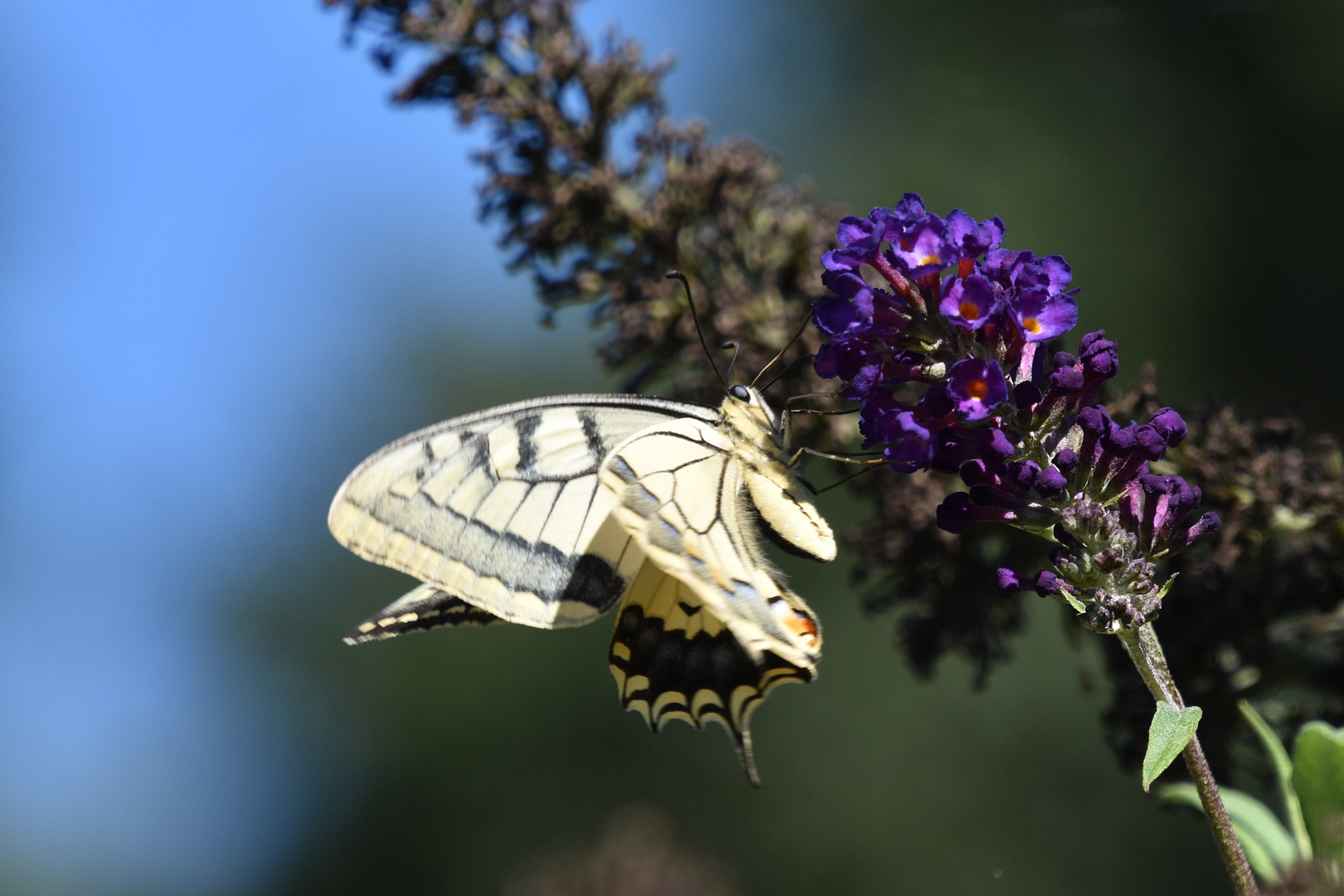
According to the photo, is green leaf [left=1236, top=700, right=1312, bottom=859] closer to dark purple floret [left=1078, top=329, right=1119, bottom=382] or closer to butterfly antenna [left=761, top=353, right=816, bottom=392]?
dark purple floret [left=1078, top=329, right=1119, bottom=382]

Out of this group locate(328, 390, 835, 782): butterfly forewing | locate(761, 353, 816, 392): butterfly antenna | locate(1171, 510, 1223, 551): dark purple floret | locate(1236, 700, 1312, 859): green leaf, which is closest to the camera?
locate(1171, 510, 1223, 551): dark purple floret

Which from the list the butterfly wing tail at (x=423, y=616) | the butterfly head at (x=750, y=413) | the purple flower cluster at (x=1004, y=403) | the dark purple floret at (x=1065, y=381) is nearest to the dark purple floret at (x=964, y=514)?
the purple flower cluster at (x=1004, y=403)

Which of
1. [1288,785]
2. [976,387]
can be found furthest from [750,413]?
[1288,785]

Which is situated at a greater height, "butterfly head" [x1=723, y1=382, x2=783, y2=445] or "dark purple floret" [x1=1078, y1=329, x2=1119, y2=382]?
"dark purple floret" [x1=1078, y1=329, x2=1119, y2=382]

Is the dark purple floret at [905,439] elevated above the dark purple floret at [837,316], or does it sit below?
below

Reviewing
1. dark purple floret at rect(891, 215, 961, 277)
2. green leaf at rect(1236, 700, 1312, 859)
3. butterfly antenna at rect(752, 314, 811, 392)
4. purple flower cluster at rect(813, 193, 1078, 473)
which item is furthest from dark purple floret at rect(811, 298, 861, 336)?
green leaf at rect(1236, 700, 1312, 859)

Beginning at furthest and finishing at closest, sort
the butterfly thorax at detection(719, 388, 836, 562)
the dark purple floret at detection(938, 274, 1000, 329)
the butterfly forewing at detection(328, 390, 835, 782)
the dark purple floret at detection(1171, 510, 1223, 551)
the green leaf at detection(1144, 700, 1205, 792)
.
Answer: the butterfly thorax at detection(719, 388, 836, 562) < the butterfly forewing at detection(328, 390, 835, 782) < the dark purple floret at detection(1171, 510, 1223, 551) < the dark purple floret at detection(938, 274, 1000, 329) < the green leaf at detection(1144, 700, 1205, 792)

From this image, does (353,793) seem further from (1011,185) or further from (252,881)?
(1011,185)

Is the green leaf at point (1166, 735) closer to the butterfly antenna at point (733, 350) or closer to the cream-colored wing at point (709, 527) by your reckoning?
the cream-colored wing at point (709, 527)
